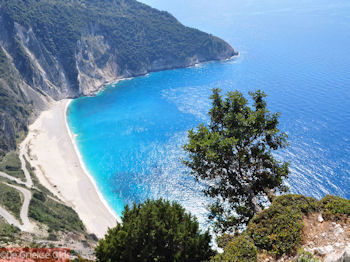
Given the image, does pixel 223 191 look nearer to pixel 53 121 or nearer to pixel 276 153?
pixel 276 153

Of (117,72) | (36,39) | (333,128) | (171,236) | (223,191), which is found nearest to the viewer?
(171,236)

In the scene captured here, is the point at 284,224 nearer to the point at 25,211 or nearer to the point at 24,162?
the point at 25,211

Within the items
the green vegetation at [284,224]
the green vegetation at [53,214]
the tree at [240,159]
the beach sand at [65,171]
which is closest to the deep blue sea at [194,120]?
the beach sand at [65,171]

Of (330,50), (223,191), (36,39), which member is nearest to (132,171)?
(223,191)

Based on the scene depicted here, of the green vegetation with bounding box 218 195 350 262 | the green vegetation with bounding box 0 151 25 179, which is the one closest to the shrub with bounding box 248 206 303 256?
the green vegetation with bounding box 218 195 350 262

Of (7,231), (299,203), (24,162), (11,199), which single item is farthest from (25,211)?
(299,203)

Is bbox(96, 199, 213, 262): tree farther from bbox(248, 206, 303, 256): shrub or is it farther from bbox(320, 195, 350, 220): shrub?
bbox(320, 195, 350, 220): shrub
